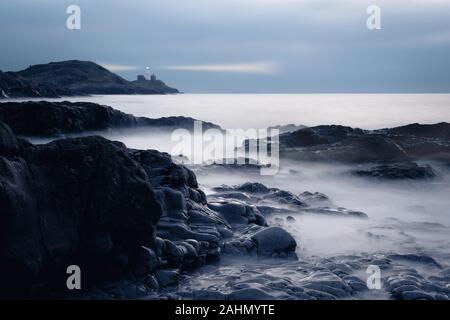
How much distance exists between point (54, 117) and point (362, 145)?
50.8 feet

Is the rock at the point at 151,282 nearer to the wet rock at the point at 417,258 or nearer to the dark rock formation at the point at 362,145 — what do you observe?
the wet rock at the point at 417,258

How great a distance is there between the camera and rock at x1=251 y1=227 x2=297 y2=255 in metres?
8.35

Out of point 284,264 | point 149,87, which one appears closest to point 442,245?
point 284,264

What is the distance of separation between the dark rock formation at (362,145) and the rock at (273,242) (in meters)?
13.8

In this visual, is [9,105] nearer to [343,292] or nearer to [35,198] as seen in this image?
[35,198]

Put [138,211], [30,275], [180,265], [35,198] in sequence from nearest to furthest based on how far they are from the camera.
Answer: [30,275] < [35,198] < [138,211] < [180,265]

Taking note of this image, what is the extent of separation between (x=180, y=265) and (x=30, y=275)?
7.77ft

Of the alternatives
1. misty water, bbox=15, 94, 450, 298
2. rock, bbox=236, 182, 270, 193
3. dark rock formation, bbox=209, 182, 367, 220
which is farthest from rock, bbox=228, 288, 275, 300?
rock, bbox=236, 182, 270, 193

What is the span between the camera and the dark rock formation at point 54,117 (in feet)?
73.3

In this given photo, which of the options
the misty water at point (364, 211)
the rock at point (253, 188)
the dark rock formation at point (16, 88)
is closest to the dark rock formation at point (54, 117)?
the misty water at point (364, 211)

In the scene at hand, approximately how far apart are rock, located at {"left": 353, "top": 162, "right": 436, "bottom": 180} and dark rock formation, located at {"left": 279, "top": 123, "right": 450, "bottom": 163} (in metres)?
2.31

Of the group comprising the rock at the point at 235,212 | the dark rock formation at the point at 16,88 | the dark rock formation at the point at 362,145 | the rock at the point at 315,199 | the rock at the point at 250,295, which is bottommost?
the rock at the point at 250,295

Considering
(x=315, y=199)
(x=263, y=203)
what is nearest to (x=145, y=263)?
(x=263, y=203)
